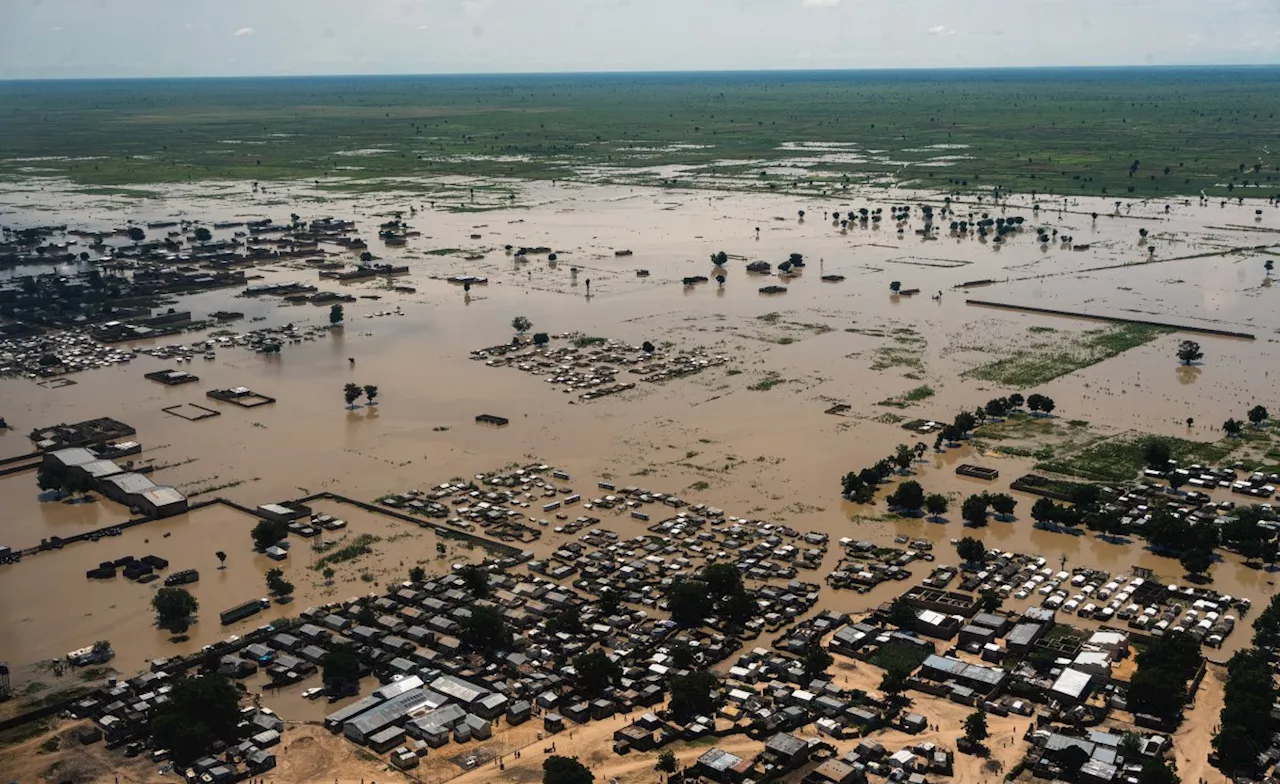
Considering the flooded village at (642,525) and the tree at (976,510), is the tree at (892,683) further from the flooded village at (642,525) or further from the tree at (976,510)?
the tree at (976,510)

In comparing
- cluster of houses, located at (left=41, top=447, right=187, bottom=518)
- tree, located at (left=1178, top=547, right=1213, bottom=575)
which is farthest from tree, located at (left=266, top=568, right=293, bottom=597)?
tree, located at (left=1178, top=547, right=1213, bottom=575)

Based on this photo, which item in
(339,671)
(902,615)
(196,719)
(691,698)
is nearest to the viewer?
(196,719)

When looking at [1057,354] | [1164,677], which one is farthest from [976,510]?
[1057,354]

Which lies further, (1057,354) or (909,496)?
(1057,354)

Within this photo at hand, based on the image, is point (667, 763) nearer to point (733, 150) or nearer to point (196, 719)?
point (196, 719)

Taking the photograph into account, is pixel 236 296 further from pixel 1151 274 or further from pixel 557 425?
pixel 1151 274

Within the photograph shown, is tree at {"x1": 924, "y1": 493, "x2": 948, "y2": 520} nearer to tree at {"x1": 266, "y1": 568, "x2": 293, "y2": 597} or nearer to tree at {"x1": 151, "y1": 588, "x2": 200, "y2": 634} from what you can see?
tree at {"x1": 266, "y1": 568, "x2": 293, "y2": 597}

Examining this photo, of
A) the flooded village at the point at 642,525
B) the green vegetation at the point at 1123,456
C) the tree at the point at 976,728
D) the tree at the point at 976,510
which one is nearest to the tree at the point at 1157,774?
the flooded village at the point at 642,525

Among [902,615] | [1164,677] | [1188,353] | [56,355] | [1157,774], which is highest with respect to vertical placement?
[1188,353]
